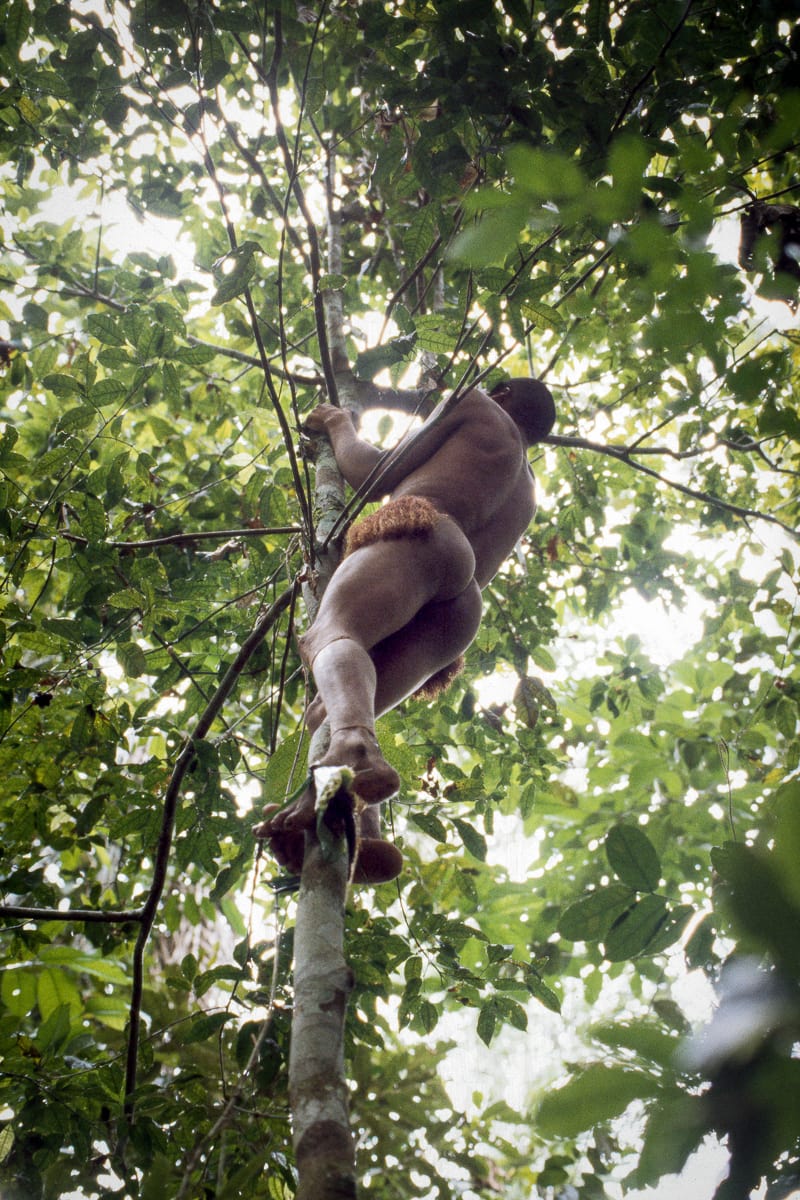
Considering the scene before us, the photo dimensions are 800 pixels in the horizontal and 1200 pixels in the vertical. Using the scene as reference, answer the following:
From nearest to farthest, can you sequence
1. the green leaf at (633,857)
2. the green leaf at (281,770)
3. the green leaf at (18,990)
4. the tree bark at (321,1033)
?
1. the tree bark at (321,1033)
2. the green leaf at (633,857)
3. the green leaf at (281,770)
4. the green leaf at (18,990)

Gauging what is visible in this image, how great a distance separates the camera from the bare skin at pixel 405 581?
5.36ft

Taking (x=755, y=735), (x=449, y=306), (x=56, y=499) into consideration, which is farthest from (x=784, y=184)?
(x=56, y=499)

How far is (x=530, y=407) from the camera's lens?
291 cm

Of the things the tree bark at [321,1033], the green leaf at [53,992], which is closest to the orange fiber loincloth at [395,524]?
the tree bark at [321,1033]

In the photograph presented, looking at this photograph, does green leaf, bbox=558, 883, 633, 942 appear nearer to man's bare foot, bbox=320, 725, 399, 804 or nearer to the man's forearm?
man's bare foot, bbox=320, 725, 399, 804

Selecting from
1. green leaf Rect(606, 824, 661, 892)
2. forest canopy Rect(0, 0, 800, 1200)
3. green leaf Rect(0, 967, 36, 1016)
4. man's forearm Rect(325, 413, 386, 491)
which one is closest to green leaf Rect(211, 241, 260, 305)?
forest canopy Rect(0, 0, 800, 1200)

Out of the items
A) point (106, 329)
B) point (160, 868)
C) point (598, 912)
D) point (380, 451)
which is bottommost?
point (598, 912)

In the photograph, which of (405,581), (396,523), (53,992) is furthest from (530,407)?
(53,992)

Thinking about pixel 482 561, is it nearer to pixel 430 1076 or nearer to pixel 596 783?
pixel 430 1076

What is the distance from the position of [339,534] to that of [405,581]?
1.08ft

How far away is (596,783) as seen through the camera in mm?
5059

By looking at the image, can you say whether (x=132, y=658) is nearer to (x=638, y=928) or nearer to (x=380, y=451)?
(x=380, y=451)

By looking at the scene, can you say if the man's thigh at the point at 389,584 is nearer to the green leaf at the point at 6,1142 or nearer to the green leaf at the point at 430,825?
the green leaf at the point at 430,825

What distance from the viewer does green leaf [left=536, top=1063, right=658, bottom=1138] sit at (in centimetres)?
51
